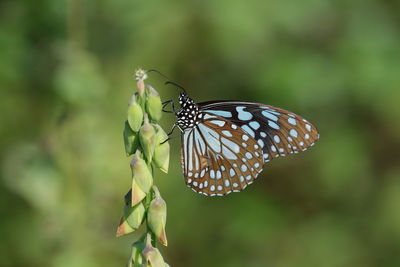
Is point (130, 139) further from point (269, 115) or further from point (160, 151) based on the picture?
point (269, 115)

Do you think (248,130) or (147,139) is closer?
(147,139)

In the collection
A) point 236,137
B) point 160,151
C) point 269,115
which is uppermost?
point 269,115

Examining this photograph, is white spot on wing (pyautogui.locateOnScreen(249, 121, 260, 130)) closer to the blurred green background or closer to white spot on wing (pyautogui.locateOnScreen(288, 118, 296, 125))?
white spot on wing (pyautogui.locateOnScreen(288, 118, 296, 125))

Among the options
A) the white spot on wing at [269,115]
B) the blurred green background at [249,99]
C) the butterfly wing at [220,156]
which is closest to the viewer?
the butterfly wing at [220,156]

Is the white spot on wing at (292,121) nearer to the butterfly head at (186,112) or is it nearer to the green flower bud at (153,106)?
the butterfly head at (186,112)

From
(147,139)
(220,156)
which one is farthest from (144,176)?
(220,156)

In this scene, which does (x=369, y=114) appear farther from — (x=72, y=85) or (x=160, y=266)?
(x=160, y=266)

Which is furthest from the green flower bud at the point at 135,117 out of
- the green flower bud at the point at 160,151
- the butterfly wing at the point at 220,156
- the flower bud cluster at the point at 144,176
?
the butterfly wing at the point at 220,156
